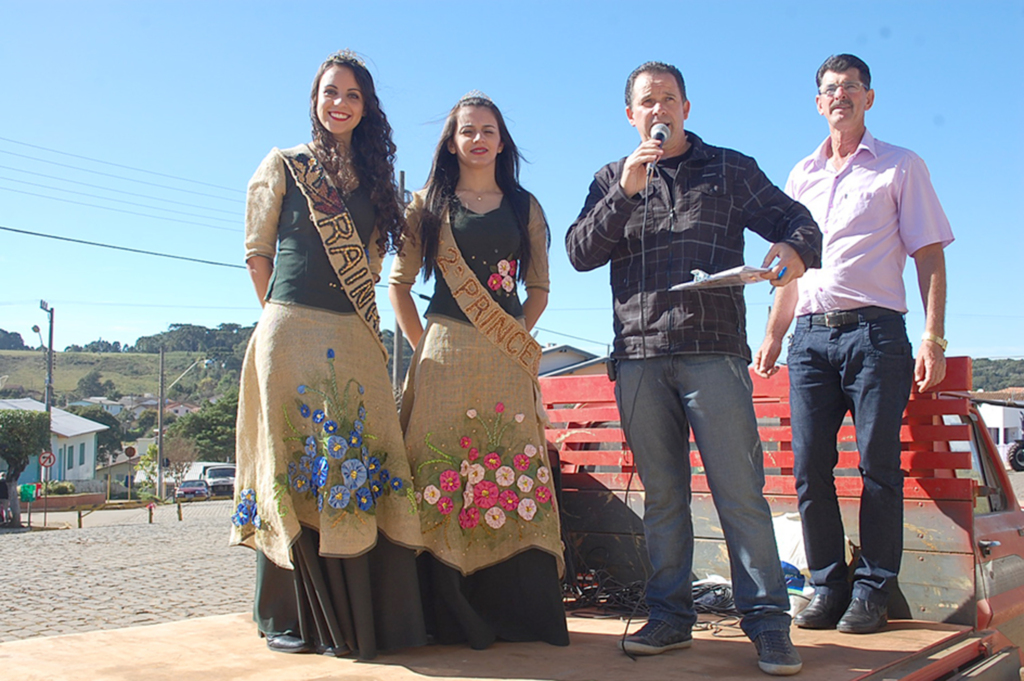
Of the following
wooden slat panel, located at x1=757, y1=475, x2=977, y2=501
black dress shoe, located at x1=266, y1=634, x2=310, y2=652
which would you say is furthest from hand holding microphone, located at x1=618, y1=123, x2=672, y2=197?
black dress shoe, located at x1=266, y1=634, x2=310, y2=652

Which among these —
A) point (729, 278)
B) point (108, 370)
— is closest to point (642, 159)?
point (729, 278)

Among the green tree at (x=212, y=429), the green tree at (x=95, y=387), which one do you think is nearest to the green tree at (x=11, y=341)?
the green tree at (x=95, y=387)

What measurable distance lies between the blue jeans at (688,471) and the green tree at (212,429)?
192ft

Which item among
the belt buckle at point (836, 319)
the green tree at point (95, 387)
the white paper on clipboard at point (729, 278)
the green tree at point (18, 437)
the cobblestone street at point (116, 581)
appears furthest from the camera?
the green tree at point (95, 387)

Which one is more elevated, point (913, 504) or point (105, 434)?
point (105, 434)

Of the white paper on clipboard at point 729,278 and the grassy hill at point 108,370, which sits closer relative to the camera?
the white paper on clipboard at point 729,278

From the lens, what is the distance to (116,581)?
8.39m

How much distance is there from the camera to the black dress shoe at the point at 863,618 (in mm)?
2920

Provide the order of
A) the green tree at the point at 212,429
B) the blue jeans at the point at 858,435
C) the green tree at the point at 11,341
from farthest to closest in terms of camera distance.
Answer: the green tree at the point at 11,341
the green tree at the point at 212,429
the blue jeans at the point at 858,435

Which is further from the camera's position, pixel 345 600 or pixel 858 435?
pixel 858 435

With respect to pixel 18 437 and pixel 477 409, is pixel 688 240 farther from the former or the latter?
pixel 18 437

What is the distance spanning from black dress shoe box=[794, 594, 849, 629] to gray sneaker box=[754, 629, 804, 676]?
2.09 feet

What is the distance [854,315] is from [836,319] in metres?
0.06

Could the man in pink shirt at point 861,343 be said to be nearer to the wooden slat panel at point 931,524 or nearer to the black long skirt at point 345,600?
the wooden slat panel at point 931,524
